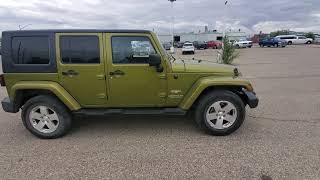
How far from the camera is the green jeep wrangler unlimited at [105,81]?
5.01m

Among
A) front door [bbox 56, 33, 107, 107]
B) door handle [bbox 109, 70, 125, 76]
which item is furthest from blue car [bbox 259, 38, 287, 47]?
front door [bbox 56, 33, 107, 107]

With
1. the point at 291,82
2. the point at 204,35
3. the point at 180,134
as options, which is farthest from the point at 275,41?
the point at 180,134

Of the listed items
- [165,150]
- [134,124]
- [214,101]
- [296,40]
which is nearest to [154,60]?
[214,101]

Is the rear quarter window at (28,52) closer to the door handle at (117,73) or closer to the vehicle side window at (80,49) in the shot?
the vehicle side window at (80,49)

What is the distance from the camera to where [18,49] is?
16.5 ft

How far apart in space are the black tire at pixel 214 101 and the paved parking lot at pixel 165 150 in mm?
134

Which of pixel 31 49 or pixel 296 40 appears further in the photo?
pixel 296 40

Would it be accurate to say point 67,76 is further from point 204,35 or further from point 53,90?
point 204,35

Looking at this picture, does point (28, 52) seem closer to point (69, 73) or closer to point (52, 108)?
point (69, 73)

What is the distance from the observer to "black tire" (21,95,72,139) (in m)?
5.13

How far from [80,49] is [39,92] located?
1073 millimetres

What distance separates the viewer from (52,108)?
16.9 ft

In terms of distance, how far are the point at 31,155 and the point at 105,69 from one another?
1761 mm

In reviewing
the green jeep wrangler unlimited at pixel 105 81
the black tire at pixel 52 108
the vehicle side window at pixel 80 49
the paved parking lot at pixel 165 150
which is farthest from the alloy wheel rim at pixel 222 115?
the black tire at pixel 52 108
